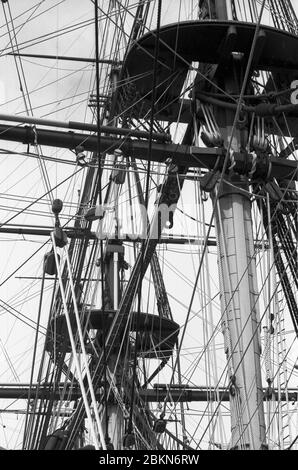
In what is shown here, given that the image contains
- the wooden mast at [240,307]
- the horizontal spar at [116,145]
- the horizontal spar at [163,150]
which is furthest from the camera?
the horizontal spar at [116,145]

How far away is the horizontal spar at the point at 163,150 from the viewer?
34.9 ft

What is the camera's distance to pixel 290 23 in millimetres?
12945

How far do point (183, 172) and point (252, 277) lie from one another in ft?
8.51

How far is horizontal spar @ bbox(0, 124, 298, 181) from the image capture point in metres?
10.6

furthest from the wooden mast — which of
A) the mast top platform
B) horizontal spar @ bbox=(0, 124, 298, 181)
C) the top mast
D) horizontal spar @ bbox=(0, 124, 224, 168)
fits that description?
the mast top platform

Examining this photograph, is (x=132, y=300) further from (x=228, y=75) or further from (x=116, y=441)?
(x=116, y=441)

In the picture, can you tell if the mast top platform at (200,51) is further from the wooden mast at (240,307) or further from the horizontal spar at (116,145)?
the wooden mast at (240,307)

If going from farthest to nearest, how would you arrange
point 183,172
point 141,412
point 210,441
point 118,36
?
1. point 141,412
2. point 118,36
3. point 183,172
4. point 210,441

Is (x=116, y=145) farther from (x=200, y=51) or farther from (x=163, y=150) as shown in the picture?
(x=200, y=51)

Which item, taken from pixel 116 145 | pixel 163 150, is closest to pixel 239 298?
pixel 163 150

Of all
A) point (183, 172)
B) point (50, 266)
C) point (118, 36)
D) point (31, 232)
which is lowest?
point (50, 266)

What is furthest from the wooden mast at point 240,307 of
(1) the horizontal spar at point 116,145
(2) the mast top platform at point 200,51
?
(2) the mast top platform at point 200,51
